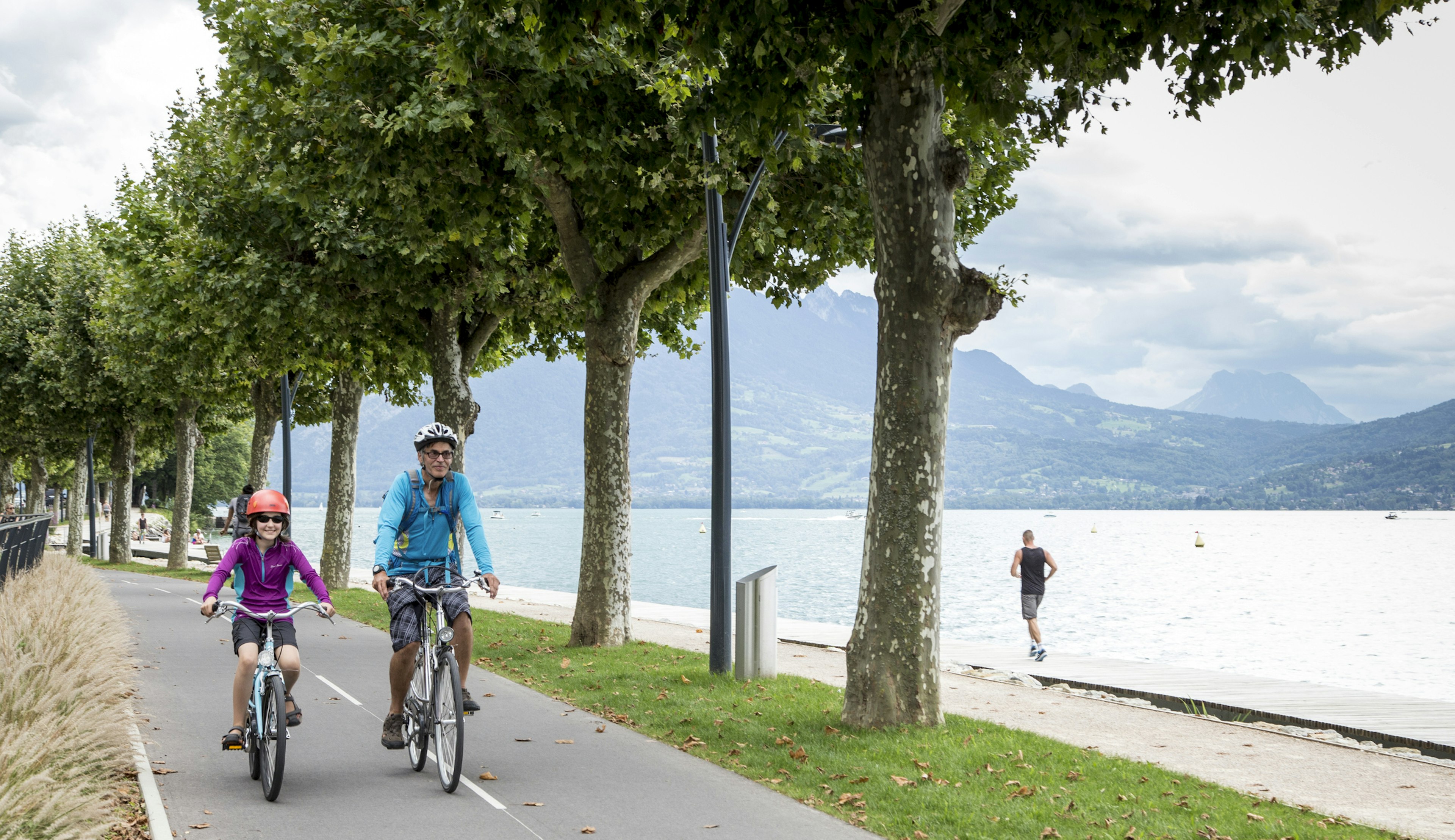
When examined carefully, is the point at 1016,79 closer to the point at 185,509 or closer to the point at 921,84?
the point at 921,84

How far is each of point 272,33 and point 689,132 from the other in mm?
6268

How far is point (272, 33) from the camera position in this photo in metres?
13.9

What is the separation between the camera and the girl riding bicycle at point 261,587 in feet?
23.6

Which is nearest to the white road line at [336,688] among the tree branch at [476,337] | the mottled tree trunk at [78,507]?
the tree branch at [476,337]

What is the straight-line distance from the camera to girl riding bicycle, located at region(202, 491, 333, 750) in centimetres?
720

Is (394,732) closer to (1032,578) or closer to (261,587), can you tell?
(261,587)

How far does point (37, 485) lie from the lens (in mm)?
55750

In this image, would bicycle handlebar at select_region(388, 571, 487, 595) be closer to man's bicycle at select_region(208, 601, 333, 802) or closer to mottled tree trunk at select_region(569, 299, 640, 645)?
man's bicycle at select_region(208, 601, 333, 802)

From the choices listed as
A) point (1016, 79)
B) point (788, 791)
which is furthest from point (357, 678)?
point (1016, 79)

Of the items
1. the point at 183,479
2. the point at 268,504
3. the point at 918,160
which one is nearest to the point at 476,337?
the point at 918,160

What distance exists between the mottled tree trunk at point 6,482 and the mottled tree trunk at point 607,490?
4557 cm

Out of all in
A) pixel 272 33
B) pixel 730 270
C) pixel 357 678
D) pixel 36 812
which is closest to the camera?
pixel 36 812

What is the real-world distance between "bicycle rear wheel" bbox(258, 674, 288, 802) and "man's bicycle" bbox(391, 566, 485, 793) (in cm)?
84

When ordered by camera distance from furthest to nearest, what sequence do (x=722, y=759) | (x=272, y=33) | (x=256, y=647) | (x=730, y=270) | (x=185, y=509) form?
(x=185, y=509)
(x=730, y=270)
(x=272, y=33)
(x=722, y=759)
(x=256, y=647)
